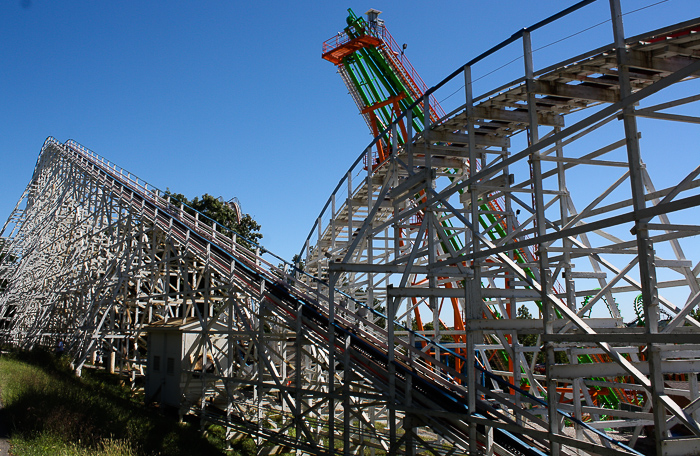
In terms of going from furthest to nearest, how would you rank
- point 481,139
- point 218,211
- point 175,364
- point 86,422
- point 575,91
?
point 218,211, point 175,364, point 86,422, point 481,139, point 575,91

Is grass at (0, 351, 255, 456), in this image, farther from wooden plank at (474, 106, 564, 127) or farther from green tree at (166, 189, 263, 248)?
green tree at (166, 189, 263, 248)

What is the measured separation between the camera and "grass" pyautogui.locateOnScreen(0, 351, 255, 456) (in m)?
9.48

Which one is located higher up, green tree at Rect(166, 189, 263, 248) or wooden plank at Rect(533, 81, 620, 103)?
green tree at Rect(166, 189, 263, 248)

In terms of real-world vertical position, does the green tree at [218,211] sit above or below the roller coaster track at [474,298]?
above

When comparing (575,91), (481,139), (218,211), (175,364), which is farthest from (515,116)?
(218,211)

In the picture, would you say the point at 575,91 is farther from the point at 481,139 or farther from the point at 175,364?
the point at 175,364

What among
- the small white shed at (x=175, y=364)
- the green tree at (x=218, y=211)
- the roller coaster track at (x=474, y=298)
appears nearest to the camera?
the roller coaster track at (x=474, y=298)

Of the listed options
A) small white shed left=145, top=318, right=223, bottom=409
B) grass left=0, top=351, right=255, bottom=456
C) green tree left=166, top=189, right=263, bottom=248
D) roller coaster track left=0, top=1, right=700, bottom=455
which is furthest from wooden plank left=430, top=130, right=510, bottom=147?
green tree left=166, top=189, right=263, bottom=248

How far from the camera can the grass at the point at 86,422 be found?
948 centimetres

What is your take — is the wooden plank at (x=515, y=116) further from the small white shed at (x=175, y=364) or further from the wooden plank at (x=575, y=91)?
the small white shed at (x=175, y=364)

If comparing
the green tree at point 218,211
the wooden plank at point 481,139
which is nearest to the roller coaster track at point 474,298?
the wooden plank at point 481,139

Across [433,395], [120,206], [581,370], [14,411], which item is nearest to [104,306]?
[120,206]

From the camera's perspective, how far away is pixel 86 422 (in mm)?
10789

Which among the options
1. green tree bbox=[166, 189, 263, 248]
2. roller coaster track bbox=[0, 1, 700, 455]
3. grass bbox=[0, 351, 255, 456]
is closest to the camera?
roller coaster track bbox=[0, 1, 700, 455]
